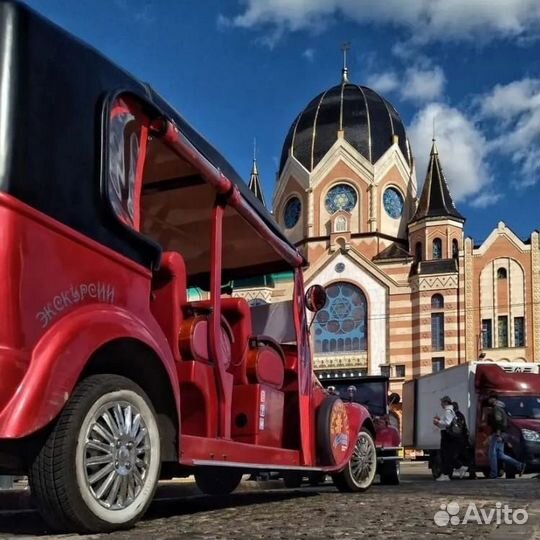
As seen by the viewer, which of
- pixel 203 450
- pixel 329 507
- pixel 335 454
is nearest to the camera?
pixel 203 450

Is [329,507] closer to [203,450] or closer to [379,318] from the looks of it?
[203,450]

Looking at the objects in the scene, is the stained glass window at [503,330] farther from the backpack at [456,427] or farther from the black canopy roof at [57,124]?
the black canopy roof at [57,124]

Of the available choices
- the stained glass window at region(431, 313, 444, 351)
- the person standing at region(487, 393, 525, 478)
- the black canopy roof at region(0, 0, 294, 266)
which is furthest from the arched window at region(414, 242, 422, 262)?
the black canopy roof at region(0, 0, 294, 266)

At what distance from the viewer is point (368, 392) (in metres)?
15.5

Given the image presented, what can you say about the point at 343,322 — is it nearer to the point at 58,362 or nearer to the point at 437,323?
the point at 437,323

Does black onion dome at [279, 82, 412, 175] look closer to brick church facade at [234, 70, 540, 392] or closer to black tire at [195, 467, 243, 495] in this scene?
brick church facade at [234, 70, 540, 392]

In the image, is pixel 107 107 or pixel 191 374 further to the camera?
pixel 191 374

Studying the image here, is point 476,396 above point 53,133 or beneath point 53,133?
beneath

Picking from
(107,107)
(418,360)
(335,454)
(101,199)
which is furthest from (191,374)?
(418,360)

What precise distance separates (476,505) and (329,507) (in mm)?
1139

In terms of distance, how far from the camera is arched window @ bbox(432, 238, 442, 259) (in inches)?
2020

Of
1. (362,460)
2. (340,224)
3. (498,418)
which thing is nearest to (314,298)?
(362,460)

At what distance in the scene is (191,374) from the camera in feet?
17.1

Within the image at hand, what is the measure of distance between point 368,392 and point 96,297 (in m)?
12.0
